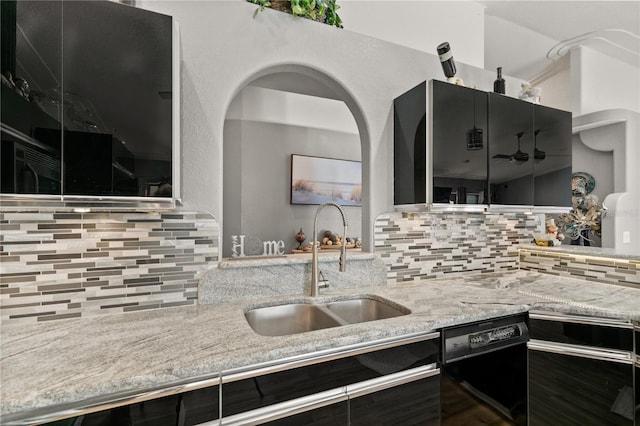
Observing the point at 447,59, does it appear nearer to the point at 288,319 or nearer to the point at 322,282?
the point at 322,282

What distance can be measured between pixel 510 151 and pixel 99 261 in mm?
2395

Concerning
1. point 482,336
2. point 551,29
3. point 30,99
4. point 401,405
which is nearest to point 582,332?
point 482,336

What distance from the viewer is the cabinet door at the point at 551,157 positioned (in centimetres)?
203

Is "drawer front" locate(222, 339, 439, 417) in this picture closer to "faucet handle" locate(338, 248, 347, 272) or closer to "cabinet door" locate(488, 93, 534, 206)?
"faucet handle" locate(338, 248, 347, 272)

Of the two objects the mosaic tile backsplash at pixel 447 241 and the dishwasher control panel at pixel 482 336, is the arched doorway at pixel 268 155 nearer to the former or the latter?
the mosaic tile backsplash at pixel 447 241

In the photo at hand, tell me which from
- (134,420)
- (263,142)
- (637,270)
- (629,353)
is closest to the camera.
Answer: (134,420)

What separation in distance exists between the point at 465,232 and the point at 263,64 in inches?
72.1

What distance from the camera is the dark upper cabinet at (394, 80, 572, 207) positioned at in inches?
68.1

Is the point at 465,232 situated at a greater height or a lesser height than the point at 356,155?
lesser

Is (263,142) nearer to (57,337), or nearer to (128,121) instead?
(128,121)

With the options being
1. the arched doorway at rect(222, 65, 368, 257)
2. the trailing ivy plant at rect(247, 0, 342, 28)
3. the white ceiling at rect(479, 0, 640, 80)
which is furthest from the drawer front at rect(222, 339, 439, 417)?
the white ceiling at rect(479, 0, 640, 80)

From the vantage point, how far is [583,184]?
387 centimetres

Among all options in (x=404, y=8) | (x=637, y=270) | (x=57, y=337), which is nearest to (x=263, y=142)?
(x=404, y=8)

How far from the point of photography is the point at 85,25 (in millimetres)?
1050
